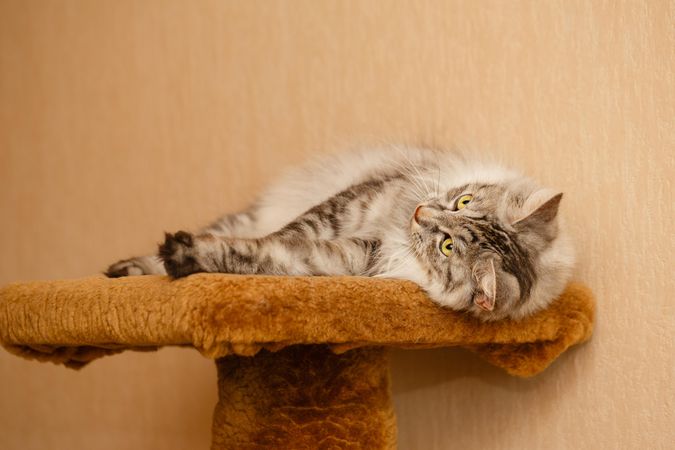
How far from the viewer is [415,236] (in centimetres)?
162

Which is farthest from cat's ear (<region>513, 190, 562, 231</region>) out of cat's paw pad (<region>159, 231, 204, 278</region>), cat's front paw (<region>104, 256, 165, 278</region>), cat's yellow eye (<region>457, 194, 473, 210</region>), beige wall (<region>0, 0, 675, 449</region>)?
cat's front paw (<region>104, 256, 165, 278</region>)

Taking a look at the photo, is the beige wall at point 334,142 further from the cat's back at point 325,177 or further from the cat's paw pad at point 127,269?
the cat's paw pad at point 127,269

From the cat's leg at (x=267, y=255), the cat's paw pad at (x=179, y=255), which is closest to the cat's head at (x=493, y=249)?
the cat's leg at (x=267, y=255)

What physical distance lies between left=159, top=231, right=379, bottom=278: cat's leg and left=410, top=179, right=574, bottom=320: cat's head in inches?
5.7

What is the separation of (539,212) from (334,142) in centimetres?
101

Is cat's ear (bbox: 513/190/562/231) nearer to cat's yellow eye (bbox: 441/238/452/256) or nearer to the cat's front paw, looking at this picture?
cat's yellow eye (bbox: 441/238/452/256)

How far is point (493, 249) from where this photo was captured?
1516 mm

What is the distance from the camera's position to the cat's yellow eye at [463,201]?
1.63 meters

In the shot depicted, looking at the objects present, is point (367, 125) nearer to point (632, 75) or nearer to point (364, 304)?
point (632, 75)

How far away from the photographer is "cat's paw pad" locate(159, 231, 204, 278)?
127 centimetres

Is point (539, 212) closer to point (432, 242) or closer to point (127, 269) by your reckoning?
point (432, 242)

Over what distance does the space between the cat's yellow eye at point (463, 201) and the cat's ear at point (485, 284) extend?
18cm

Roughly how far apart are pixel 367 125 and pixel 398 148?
284 millimetres

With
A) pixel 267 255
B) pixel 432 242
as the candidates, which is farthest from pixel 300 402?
pixel 432 242
